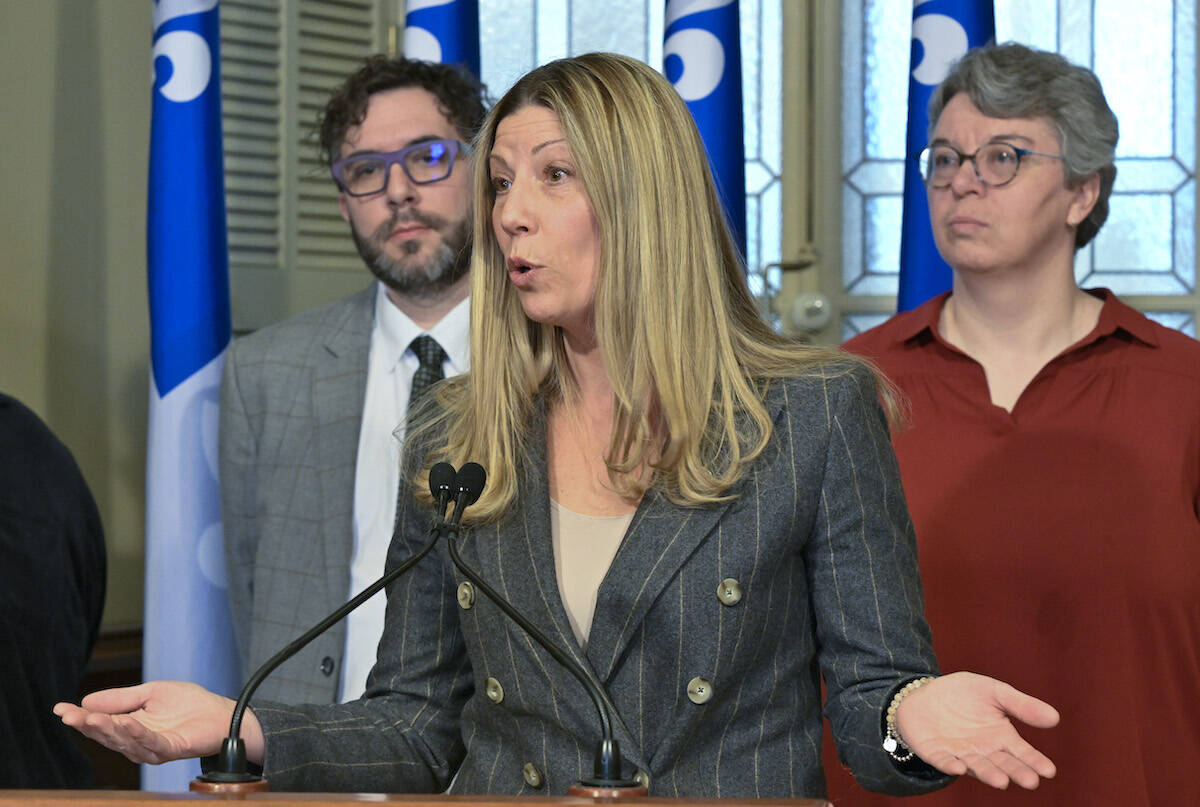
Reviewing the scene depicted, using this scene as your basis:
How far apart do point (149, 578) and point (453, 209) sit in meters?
0.98

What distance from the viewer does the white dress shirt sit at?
245 centimetres

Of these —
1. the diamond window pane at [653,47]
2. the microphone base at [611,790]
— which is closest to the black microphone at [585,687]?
the microphone base at [611,790]

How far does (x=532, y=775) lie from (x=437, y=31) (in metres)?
1.93

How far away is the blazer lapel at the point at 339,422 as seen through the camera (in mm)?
2500

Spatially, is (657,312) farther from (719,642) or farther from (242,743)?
(242,743)

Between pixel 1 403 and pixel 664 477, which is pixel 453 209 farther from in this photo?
pixel 664 477

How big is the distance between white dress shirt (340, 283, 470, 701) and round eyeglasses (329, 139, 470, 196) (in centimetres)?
21

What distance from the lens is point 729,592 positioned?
146 centimetres

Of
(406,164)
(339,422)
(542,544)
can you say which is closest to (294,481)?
(339,422)

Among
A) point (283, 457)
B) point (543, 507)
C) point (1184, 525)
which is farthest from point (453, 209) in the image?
point (1184, 525)

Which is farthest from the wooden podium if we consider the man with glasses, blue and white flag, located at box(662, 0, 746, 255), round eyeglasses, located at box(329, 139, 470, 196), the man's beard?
blue and white flag, located at box(662, 0, 746, 255)

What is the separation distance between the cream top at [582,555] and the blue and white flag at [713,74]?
1.42m

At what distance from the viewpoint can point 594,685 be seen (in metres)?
1.25

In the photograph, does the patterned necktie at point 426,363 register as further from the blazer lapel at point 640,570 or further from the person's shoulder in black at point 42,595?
the blazer lapel at point 640,570
